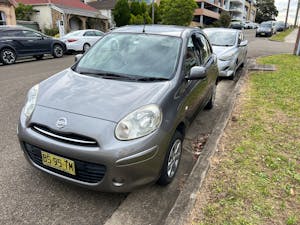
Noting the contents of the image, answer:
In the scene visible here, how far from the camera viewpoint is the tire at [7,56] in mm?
10477

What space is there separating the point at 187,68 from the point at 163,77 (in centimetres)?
47

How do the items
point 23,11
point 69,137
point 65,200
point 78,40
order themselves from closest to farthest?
point 69,137, point 65,200, point 78,40, point 23,11

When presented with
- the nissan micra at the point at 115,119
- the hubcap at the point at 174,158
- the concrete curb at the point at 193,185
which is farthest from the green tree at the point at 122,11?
the hubcap at the point at 174,158

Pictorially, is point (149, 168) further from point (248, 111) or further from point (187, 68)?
point (248, 111)

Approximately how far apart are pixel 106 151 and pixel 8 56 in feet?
34.3

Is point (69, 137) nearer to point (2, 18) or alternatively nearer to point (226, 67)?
point (226, 67)

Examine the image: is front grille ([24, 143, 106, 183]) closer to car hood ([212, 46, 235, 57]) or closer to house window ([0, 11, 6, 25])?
car hood ([212, 46, 235, 57])

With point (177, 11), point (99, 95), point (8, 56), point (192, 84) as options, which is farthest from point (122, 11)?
point (99, 95)

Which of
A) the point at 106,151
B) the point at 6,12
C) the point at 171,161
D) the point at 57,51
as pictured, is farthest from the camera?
the point at 6,12

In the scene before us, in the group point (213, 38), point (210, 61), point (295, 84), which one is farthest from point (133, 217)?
point (213, 38)

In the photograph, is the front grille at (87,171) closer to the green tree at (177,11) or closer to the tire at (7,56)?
the tire at (7,56)

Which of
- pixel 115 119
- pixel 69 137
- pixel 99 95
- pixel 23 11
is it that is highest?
pixel 23 11

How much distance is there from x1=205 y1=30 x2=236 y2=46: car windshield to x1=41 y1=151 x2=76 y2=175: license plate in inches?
281

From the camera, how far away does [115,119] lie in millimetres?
2346
